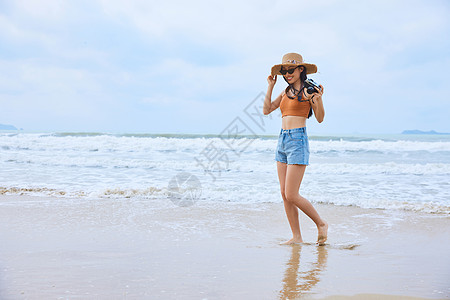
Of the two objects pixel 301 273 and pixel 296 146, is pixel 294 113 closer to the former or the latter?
pixel 296 146

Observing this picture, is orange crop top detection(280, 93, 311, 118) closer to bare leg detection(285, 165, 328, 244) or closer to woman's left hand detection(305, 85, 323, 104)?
woman's left hand detection(305, 85, 323, 104)

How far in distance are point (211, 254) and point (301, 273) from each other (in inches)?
36.4

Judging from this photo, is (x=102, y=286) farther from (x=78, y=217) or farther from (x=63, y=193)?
(x=63, y=193)

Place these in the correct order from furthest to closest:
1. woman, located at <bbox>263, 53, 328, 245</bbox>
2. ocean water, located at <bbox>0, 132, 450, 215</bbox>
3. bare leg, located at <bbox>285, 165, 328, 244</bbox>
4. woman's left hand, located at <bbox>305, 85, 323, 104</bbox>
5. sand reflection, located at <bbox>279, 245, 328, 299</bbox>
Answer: ocean water, located at <bbox>0, 132, 450, 215</bbox> → bare leg, located at <bbox>285, 165, 328, 244</bbox> → woman, located at <bbox>263, 53, 328, 245</bbox> → woman's left hand, located at <bbox>305, 85, 323, 104</bbox> → sand reflection, located at <bbox>279, 245, 328, 299</bbox>

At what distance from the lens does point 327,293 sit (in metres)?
2.36

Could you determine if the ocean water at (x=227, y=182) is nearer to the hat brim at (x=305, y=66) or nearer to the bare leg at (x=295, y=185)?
the bare leg at (x=295, y=185)

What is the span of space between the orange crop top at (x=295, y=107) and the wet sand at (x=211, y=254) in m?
1.41

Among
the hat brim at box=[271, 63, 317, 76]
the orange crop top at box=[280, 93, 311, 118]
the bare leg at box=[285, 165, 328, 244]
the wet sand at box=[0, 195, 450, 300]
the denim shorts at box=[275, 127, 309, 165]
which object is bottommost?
the wet sand at box=[0, 195, 450, 300]

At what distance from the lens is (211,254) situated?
132 inches

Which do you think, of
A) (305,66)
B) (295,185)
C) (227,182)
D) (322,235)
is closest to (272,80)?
(305,66)

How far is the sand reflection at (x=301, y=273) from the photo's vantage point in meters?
2.39

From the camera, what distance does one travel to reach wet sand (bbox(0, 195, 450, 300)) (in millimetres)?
2420

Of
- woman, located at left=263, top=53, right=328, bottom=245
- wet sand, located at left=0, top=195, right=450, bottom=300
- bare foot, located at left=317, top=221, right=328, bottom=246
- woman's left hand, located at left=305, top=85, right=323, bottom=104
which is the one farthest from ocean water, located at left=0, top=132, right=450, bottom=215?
woman's left hand, located at left=305, top=85, right=323, bottom=104

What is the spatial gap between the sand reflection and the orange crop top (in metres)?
1.40
